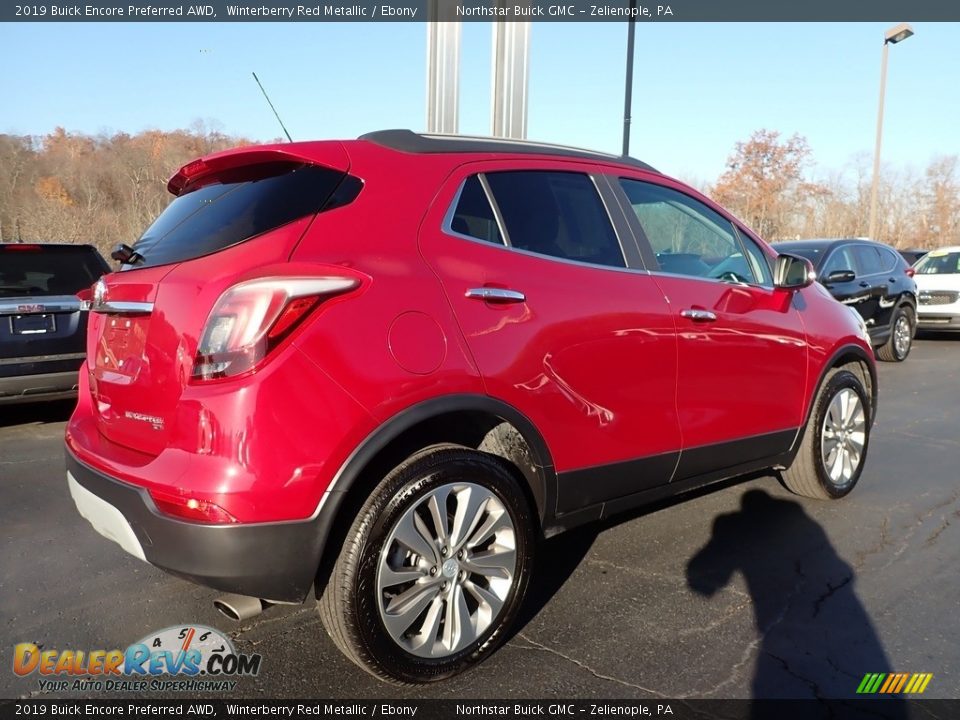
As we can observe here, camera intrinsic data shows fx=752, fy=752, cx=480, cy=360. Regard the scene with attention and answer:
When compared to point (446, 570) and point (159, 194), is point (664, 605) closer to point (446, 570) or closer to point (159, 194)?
point (446, 570)

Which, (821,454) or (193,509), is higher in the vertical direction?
(193,509)

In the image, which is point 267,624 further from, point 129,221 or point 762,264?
point 129,221

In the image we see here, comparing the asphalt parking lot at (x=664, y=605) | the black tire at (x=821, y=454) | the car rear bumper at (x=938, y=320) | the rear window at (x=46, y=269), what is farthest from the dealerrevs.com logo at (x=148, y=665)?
the car rear bumper at (x=938, y=320)

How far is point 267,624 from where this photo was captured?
2.97 metres

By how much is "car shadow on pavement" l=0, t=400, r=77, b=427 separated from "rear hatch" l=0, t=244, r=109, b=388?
79 cm

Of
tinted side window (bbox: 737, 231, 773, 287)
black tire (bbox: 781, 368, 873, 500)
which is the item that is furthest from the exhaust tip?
black tire (bbox: 781, 368, 873, 500)

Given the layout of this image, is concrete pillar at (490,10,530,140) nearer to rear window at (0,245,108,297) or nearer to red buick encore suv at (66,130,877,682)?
rear window at (0,245,108,297)

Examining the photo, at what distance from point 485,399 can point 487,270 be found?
0.47m

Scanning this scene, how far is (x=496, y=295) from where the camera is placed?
2648mm

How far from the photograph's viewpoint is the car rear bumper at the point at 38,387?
5.80 m

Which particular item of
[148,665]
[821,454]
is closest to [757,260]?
[821,454]

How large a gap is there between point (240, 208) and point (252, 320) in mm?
587

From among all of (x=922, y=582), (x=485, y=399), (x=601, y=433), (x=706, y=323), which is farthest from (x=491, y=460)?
(x=922, y=582)

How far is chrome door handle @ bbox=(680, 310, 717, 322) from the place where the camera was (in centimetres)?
333
